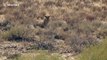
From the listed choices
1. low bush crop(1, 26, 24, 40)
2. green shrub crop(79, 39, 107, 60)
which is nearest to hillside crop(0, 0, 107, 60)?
low bush crop(1, 26, 24, 40)

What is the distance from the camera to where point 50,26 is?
1845 centimetres

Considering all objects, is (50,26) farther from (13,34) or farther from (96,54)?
(96,54)

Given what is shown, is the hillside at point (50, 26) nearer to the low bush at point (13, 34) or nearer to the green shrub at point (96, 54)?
the low bush at point (13, 34)

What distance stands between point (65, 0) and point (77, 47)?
12.9 metres

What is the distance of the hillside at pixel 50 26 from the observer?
50.1ft

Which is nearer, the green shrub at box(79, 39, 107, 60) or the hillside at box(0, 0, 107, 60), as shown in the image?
the green shrub at box(79, 39, 107, 60)

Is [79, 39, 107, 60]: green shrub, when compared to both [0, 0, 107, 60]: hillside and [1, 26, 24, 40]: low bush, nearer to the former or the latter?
[0, 0, 107, 60]: hillside

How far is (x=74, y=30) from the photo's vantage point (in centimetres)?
1795

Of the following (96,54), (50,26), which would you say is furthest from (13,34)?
(96,54)

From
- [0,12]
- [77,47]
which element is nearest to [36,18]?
[0,12]

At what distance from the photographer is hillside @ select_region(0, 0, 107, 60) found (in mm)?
15273

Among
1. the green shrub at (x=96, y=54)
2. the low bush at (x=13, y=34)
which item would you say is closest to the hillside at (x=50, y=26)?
the low bush at (x=13, y=34)

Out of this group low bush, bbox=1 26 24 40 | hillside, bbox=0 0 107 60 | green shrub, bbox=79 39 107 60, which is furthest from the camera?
low bush, bbox=1 26 24 40

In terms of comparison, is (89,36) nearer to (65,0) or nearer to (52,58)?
(52,58)
